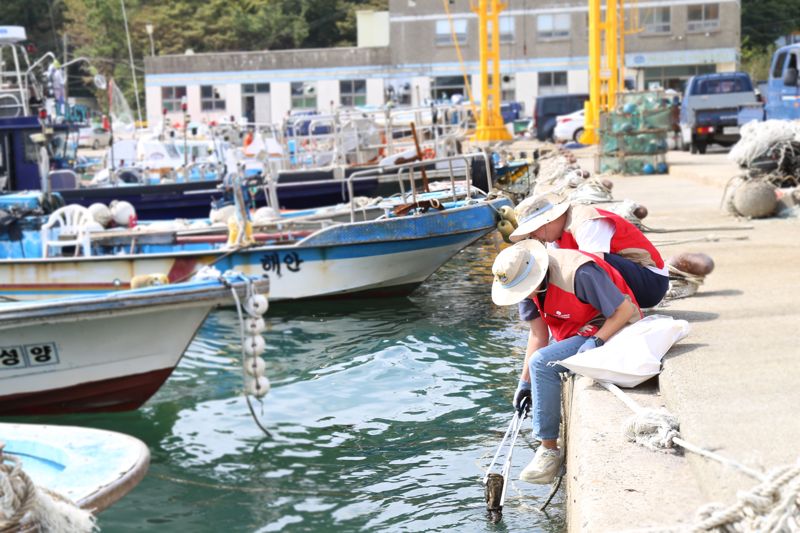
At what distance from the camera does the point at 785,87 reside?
18594 mm

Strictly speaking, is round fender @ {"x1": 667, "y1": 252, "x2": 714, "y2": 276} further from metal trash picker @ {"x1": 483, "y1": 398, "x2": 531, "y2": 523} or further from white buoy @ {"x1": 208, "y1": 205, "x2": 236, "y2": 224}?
white buoy @ {"x1": 208, "y1": 205, "x2": 236, "y2": 224}

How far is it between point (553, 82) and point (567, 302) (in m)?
50.0

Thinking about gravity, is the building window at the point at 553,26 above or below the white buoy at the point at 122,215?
above

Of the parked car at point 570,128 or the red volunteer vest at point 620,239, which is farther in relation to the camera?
the parked car at point 570,128

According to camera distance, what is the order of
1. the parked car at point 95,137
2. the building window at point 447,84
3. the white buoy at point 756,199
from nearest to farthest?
1. the white buoy at point 756,199
2. the parked car at point 95,137
3. the building window at point 447,84

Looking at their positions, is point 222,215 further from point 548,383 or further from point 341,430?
point 548,383

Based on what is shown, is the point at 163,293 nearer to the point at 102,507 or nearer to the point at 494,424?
the point at 494,424

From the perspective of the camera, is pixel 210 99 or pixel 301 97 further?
pixel 210 99

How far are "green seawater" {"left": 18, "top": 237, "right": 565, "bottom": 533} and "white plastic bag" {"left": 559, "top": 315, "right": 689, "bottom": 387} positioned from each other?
3.52 ft

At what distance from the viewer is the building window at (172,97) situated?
192ft

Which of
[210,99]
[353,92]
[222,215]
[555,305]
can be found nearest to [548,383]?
[555,305]

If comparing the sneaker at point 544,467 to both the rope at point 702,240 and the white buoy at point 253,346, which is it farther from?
the rope at point 702,240

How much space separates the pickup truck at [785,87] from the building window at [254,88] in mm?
39933

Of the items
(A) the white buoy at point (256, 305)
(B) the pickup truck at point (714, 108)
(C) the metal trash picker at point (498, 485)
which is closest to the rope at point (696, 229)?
(A) the white buoy at point (256, 305)
